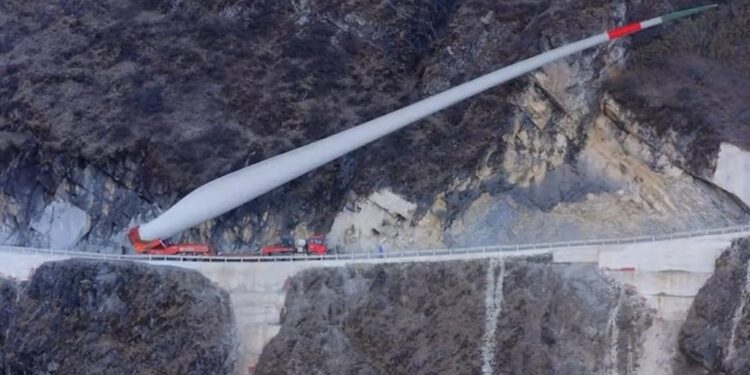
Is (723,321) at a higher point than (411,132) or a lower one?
lower

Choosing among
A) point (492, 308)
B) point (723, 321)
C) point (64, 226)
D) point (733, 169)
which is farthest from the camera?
point (64, 226)

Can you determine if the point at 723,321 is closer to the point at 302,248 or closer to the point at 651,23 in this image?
the point at 651,23

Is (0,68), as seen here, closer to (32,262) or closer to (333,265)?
(32,262)

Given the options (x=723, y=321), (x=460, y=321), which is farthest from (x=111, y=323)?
(x=723, y=321)

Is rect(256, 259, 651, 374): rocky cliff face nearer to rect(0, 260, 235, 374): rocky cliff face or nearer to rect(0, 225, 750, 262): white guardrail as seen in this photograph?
rect(0, 225, 750, 262): white guardrail

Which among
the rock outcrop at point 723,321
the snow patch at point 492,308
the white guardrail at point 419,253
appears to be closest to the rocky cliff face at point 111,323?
the white guardrail at point 419,253

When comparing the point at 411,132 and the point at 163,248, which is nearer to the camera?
the point at 163,248
